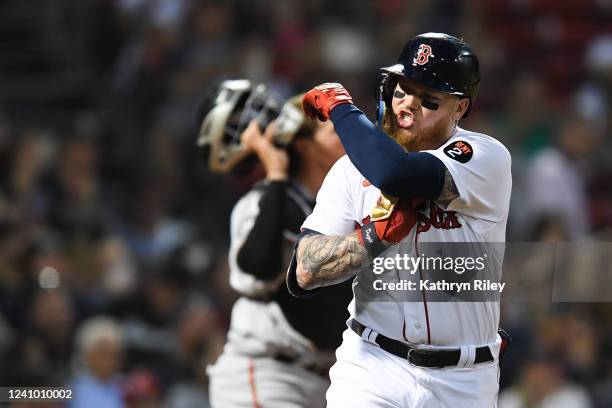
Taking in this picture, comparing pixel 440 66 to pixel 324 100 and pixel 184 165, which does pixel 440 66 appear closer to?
pixel 324 100

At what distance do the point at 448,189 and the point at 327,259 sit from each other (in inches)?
18.5

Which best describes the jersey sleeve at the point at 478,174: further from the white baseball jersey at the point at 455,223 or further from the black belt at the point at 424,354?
the black belt at the point at 424,354

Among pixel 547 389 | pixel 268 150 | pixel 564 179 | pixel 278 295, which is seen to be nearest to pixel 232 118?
pixel 268 150

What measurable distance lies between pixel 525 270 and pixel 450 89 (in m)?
3.24

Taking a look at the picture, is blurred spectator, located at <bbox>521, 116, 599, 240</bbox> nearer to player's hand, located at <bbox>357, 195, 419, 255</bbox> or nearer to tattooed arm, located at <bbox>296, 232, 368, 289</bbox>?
tattooed arm, located at <bbox>296, 232, 368, 289</bbox>

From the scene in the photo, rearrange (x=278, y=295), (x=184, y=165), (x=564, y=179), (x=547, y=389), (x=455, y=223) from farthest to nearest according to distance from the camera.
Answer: (x=564, y=179)
(x=184, y=165)
(x=547, y=389)
(x=278, y=295)
(x=455, y=223)

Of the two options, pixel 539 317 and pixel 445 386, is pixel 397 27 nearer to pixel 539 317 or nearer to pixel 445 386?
pixel 539 317

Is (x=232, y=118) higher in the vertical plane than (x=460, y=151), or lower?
higher

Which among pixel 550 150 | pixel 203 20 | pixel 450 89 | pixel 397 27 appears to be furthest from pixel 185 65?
pixel 450 89

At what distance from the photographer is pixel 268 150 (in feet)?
16.7

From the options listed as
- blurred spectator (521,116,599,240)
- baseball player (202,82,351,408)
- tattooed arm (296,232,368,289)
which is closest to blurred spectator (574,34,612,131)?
blurred spectator (521,116,599,240)

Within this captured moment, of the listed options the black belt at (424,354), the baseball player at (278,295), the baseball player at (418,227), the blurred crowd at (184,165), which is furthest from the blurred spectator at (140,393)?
the black belt at (424,354)

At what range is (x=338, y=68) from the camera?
1026cm

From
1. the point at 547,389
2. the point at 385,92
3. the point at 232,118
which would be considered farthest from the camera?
the point at 547,389
